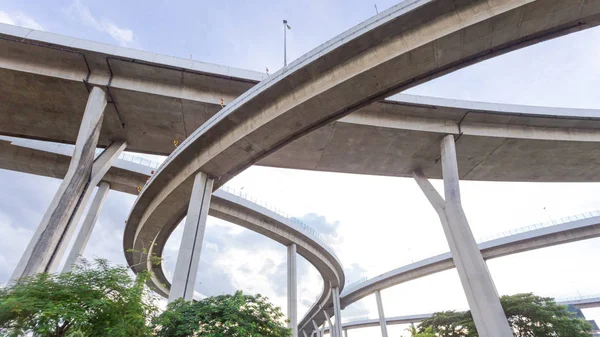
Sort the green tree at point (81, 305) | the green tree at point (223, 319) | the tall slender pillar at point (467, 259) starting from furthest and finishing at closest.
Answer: the tall slender pillar at point (467, 259) → the green tree at point (223, 319) → the green tree at point (81, 305)

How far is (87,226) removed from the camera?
78.2 ft

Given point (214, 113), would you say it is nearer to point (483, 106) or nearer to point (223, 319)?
point (223, 319)

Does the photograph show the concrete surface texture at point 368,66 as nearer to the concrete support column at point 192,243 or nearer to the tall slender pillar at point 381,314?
the concrete support column at point 192,243

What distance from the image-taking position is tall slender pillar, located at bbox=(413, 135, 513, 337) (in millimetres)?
13039

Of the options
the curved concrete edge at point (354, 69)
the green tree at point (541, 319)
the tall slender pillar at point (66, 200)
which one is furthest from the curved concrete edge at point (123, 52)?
the green tree at point (541, 319)

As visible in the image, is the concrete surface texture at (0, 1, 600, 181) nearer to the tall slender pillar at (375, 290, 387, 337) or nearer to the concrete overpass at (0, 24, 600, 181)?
the concrete overpass at (0, 24, 600, 181)

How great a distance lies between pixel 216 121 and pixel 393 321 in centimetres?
6138

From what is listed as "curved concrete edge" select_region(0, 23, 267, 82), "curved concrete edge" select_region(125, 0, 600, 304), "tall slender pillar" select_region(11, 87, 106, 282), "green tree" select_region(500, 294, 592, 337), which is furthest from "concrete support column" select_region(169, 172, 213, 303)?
"green tree" select_region(500, 294, 592, 337)

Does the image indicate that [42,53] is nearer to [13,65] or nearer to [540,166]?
[13,65]

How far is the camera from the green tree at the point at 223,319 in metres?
8.58

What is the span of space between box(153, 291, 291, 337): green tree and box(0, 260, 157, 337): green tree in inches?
49.8

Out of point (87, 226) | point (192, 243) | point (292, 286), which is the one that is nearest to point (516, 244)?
point (292, 286)

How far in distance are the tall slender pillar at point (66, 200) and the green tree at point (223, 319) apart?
7568 millimetres

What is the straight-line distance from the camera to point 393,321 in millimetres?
62625
